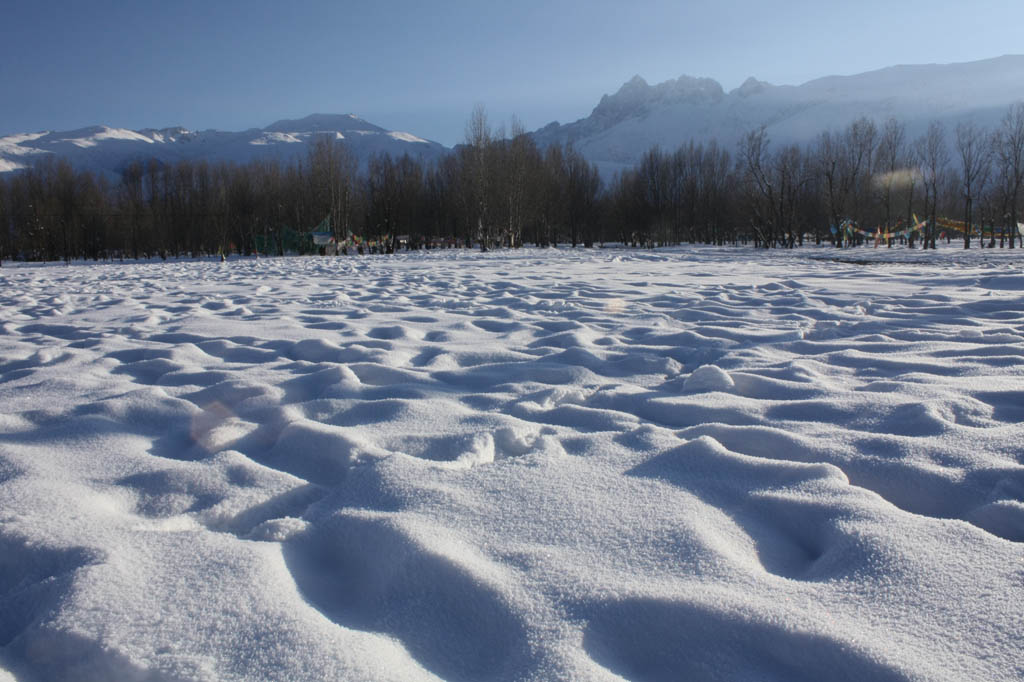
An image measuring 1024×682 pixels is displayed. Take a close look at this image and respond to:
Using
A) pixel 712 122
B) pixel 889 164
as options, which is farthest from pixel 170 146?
pixel 889 164

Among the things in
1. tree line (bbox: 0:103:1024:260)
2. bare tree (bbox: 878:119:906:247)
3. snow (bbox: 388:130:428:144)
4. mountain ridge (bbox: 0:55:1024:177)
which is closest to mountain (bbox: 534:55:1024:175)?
mountain ridge (bbox: 0:55:1024:177)

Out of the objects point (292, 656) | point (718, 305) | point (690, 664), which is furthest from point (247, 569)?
point (718, 305)

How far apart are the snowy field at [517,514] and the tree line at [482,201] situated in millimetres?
27627

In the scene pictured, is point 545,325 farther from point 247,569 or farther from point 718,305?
point 247,569

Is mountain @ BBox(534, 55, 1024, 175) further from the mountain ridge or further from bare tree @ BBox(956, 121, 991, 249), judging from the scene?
bare tree @ BBox(956, 121, 991, 249)

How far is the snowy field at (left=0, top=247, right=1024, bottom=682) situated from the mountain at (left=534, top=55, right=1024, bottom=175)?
13955cm

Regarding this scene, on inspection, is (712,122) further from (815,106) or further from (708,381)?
(708,381)

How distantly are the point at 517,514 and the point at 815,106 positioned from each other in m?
193

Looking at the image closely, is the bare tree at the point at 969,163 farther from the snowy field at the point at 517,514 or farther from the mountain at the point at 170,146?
the mountain at the point at 170,146

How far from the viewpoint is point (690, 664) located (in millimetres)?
955

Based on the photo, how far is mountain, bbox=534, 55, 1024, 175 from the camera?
140 metres

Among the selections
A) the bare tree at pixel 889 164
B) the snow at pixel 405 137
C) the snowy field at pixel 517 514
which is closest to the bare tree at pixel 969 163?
the bare tree at pixel 889 164

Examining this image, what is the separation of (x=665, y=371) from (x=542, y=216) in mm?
38193

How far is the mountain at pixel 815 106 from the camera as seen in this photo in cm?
14038
